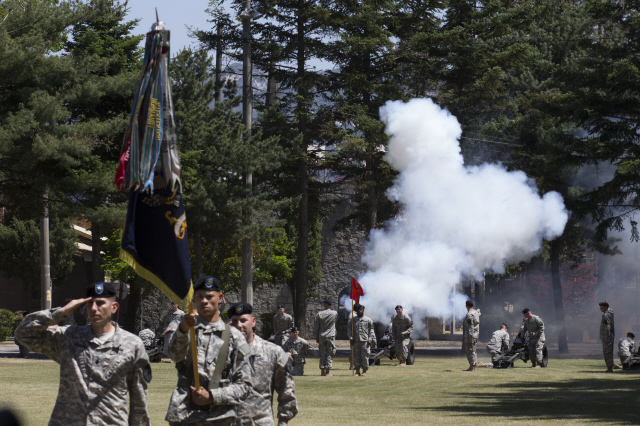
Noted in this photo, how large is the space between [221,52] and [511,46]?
12.1m

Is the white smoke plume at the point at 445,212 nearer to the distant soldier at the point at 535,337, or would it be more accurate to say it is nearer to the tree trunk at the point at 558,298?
the tree trunk at the point at 558,298

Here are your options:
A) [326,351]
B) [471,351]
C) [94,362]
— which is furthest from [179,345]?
[471,351]

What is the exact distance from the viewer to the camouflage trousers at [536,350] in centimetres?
2483

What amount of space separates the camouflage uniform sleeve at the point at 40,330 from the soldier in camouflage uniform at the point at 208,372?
0.86m

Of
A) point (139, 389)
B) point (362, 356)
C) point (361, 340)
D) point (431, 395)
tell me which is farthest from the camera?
point (361, 340)

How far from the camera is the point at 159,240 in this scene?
6.08 m

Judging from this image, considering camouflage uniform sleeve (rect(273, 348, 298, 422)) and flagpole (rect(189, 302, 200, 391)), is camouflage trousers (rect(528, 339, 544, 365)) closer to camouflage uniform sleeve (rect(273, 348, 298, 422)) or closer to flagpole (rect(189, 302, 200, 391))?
camouflage uniform sleeve (rect(273, 348, 298, 422))

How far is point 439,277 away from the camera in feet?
95.3

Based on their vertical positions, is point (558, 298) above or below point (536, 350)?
above

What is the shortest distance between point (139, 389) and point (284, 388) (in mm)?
1345

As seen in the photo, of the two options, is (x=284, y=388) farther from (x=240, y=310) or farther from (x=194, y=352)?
(x=194, y=352)

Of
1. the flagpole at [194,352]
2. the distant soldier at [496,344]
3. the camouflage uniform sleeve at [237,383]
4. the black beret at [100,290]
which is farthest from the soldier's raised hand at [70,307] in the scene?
the distant soldier at [496,344]

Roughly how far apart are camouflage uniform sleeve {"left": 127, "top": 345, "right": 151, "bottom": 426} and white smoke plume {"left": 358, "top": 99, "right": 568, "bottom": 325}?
22784mm

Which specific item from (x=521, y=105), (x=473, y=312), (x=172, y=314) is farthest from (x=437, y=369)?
(x=521, y=105)
